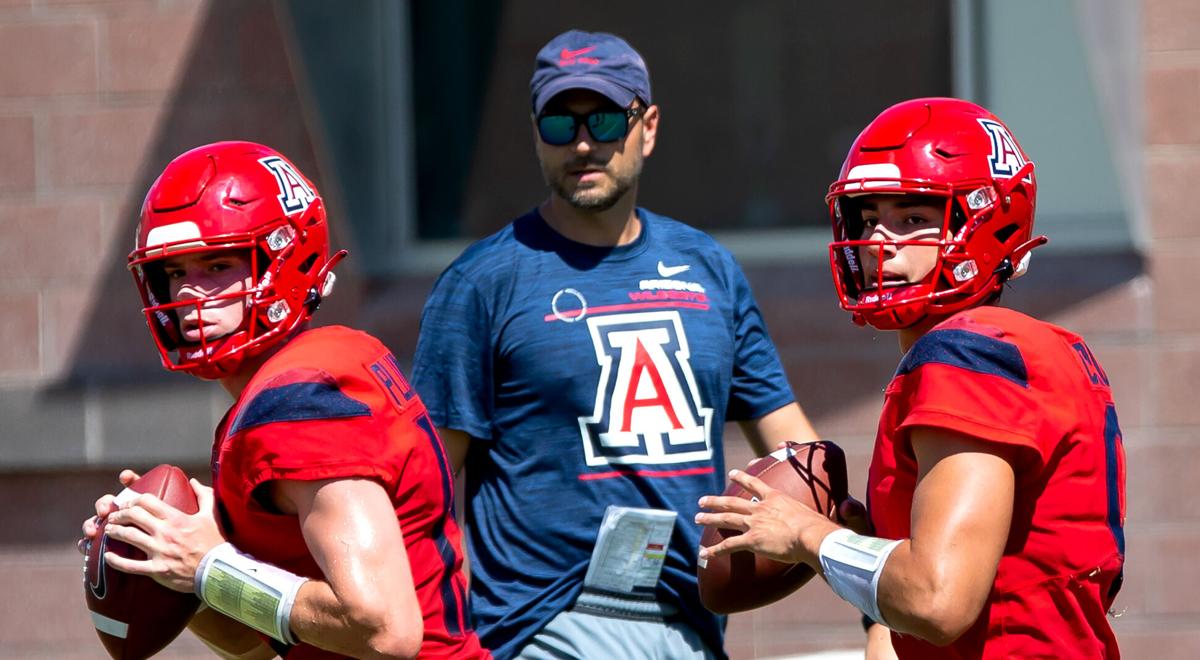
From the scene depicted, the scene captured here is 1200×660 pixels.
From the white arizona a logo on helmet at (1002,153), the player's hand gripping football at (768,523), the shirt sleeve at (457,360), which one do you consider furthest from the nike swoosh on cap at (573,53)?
the player's hand gripping football at (768,523)

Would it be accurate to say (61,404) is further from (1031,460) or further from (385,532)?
(1031,460)

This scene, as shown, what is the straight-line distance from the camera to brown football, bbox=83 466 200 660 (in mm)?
2695

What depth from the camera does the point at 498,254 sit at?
3.65 m

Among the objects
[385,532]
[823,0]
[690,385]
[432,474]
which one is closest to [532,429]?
[690,385]

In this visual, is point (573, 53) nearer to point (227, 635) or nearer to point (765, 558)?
point (765, 558)

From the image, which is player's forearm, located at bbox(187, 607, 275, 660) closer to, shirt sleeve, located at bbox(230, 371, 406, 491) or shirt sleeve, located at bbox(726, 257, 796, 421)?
shirt sleeve, located at bbox(230, 371, 406, 491)

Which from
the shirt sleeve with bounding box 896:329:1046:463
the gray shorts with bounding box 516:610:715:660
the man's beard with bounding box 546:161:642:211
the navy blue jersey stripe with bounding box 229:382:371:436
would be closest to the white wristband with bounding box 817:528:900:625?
the shirt sleeve with bounding box 896:329:1046:463

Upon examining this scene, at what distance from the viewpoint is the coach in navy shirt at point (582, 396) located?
136 inches

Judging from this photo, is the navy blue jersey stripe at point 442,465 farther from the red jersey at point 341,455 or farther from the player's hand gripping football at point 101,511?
the player's hand gripping football at point 101,511

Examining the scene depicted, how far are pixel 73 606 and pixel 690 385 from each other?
2858 mm

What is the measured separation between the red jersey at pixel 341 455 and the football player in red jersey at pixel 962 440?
47cm

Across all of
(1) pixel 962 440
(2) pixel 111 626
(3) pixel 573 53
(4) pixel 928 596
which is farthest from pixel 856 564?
(3) pixel 573 53

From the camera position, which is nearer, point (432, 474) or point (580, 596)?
point (432, 474)

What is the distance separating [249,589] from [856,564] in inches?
38.4
